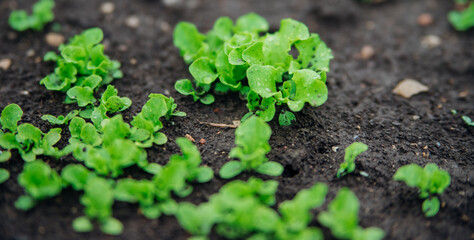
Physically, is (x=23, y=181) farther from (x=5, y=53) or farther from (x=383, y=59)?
(x=383, y=59)

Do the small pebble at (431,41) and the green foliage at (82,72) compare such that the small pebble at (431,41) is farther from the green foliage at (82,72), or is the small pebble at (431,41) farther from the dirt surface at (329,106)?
the green foliage at (82,72)

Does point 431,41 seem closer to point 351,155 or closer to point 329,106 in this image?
point 329,106

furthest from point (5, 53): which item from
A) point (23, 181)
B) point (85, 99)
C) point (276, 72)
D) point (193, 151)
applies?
point (276, 72)

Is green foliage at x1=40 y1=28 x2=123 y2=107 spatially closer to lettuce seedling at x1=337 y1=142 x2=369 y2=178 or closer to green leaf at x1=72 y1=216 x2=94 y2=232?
green leaf at x1=72 y1=216 x2=94 y2=232

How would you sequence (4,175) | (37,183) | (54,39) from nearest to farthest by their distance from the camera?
(37,183)
(4,175)
(54,39)

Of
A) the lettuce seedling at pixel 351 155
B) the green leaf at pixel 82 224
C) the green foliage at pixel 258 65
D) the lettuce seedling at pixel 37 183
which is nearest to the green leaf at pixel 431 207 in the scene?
the lettuce seedling at pixel 351 155

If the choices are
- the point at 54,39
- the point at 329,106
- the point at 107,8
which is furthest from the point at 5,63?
the point at 329,106

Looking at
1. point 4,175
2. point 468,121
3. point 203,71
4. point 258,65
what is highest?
point 258,65
